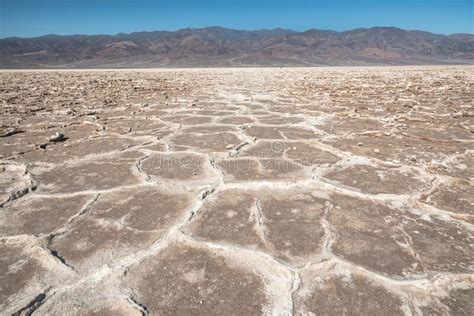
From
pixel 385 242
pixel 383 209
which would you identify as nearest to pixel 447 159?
pixel 383 209

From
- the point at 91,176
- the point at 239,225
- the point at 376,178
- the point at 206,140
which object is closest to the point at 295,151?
the point at 376,178

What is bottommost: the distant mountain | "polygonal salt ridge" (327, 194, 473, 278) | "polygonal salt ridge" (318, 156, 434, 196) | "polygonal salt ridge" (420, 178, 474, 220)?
"polygonal salt ridge" (327, 194, 473, 278)

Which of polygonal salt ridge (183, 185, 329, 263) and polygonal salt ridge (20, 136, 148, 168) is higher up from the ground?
polygonal salt ridge (20, 136, 148, 168)

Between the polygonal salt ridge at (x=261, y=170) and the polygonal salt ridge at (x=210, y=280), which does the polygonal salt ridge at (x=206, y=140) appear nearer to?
the polygonal salt ridge at (x=261, y=170)

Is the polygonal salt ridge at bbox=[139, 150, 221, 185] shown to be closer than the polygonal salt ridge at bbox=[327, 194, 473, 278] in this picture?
No

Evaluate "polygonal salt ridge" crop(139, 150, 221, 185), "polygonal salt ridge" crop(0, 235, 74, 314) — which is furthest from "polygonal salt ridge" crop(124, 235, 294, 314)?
"polygonal salt ridge" crop(139, 150, 221, 185)

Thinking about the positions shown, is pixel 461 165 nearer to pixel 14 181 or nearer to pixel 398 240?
pixel 398 240

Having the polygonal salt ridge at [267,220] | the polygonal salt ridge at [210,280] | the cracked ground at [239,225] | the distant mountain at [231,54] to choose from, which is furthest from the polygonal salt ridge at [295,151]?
the distant mountain at [231,54]

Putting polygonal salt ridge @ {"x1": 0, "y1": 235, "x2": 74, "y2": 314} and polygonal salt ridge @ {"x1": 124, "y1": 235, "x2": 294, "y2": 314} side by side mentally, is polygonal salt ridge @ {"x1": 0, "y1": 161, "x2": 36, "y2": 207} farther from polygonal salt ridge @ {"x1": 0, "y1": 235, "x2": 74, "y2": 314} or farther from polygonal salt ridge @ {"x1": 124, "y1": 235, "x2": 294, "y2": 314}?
polygonal salt ridge @ {"x1": 124, "y1": 235, "x2": 294, "y2": 314}
